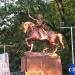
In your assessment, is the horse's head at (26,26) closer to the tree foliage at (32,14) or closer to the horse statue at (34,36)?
the horse statue at (34,36)

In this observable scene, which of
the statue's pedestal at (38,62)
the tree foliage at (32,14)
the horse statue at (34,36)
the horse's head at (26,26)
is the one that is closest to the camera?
the statue's pedestal at (38,62)

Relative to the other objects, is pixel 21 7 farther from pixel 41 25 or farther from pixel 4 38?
pixel 41 25

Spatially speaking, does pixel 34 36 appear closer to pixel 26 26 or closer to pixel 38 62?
pixel 26 26

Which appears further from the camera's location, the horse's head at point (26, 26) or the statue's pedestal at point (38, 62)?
the horse's head at point (26, 26)

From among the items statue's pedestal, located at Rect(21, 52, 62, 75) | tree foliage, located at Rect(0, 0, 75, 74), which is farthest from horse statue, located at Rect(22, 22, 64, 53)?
tree foliage, located at Rect(0, 0, 75, 74)

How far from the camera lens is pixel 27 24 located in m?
22.1

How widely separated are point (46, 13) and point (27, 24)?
1272 centimetres

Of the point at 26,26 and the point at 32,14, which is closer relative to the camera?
the point at 26,26

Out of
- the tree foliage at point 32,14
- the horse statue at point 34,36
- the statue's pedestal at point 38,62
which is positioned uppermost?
the tree foliage at point 32,14

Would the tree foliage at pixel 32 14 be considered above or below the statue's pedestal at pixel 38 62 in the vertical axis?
above

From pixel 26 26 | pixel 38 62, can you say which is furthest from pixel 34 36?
pixel 38 62

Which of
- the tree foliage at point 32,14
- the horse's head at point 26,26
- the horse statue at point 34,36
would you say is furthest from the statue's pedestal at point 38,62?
the tree foliage at point 32,14

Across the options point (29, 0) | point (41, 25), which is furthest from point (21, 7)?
point (41, 25)

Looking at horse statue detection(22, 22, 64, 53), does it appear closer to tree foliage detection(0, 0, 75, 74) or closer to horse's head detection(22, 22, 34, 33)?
horse's head detection(22, 22, 34, 33)
